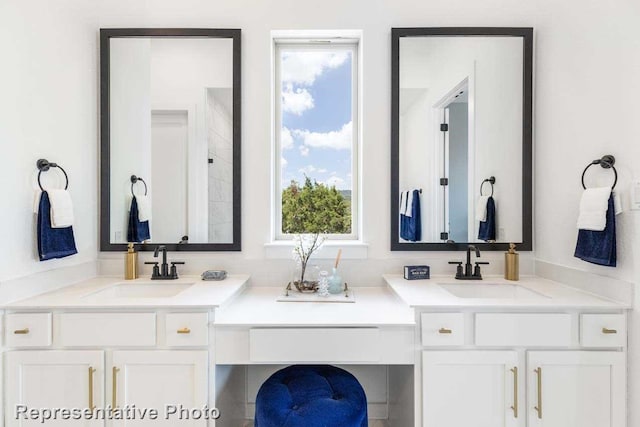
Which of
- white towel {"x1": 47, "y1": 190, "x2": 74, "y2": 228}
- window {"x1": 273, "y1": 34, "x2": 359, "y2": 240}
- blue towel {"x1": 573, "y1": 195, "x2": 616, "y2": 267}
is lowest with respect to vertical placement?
blue towel {"x1": 573, "y1": 195, "x2": 616, "y2": 267}

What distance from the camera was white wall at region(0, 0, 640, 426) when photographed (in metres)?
1.56

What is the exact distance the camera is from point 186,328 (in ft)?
5.04

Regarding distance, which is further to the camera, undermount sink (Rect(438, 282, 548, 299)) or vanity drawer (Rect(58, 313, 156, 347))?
undermount sink (Rect(438, 282, 548, 299))

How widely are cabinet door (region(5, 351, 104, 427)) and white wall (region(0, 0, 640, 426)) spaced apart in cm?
37

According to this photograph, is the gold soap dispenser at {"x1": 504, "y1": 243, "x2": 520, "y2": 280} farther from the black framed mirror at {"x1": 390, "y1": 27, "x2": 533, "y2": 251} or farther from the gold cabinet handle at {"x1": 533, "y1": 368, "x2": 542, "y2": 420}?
the gold cabinet handle at {"x1": 533, "y1": 368, "x2": 542, "y2": 420}

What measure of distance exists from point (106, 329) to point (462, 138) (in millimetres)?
1960

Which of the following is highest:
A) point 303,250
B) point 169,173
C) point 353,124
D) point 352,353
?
point 353,124

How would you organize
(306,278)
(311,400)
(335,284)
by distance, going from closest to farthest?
1. (311,400)
2. (335,284)
3. (306,278)

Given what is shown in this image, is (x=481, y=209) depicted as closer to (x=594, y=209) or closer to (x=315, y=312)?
(x=594, y=209)

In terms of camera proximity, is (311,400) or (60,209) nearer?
(311,400)

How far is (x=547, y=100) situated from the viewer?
203cm

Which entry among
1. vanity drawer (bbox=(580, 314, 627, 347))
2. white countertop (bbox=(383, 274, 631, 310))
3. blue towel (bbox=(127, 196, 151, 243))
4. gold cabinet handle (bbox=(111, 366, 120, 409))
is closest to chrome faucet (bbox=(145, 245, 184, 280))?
blue towel (bbox=(127, 196, 151, 243))

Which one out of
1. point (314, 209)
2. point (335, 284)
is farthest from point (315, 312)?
point (314, 209)

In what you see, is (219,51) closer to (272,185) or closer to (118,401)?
→ (272,185)
